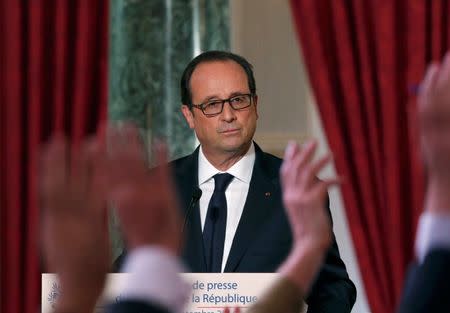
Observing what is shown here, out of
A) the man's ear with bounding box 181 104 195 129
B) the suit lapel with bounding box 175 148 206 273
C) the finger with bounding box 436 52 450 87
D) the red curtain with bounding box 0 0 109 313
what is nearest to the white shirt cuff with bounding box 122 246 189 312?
the finger with bounding box 436 52 450 87

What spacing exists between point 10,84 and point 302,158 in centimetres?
343

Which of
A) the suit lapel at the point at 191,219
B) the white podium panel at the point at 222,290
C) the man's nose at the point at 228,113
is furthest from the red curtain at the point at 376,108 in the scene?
the white podium panel at the point at 222,290

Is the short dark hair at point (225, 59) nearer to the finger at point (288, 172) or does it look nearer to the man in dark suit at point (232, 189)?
the man in dark suit at point (232, 189)

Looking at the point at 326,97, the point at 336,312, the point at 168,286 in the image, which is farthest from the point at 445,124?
the point at 326,97

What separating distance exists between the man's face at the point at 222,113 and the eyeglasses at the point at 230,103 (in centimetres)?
1

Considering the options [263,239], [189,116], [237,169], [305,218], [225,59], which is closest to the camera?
[305,218]

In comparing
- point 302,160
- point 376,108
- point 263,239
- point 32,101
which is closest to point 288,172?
point 302,160

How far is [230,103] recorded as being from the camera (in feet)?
11.4

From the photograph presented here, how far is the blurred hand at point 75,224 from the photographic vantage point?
69 centimetres

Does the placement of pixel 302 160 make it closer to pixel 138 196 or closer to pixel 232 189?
pixel 138 196

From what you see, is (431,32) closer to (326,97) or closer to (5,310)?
(326,97)

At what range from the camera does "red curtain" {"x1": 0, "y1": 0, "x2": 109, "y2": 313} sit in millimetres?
4156

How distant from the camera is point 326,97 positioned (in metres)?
4.05

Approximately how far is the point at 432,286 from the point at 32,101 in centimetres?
362
